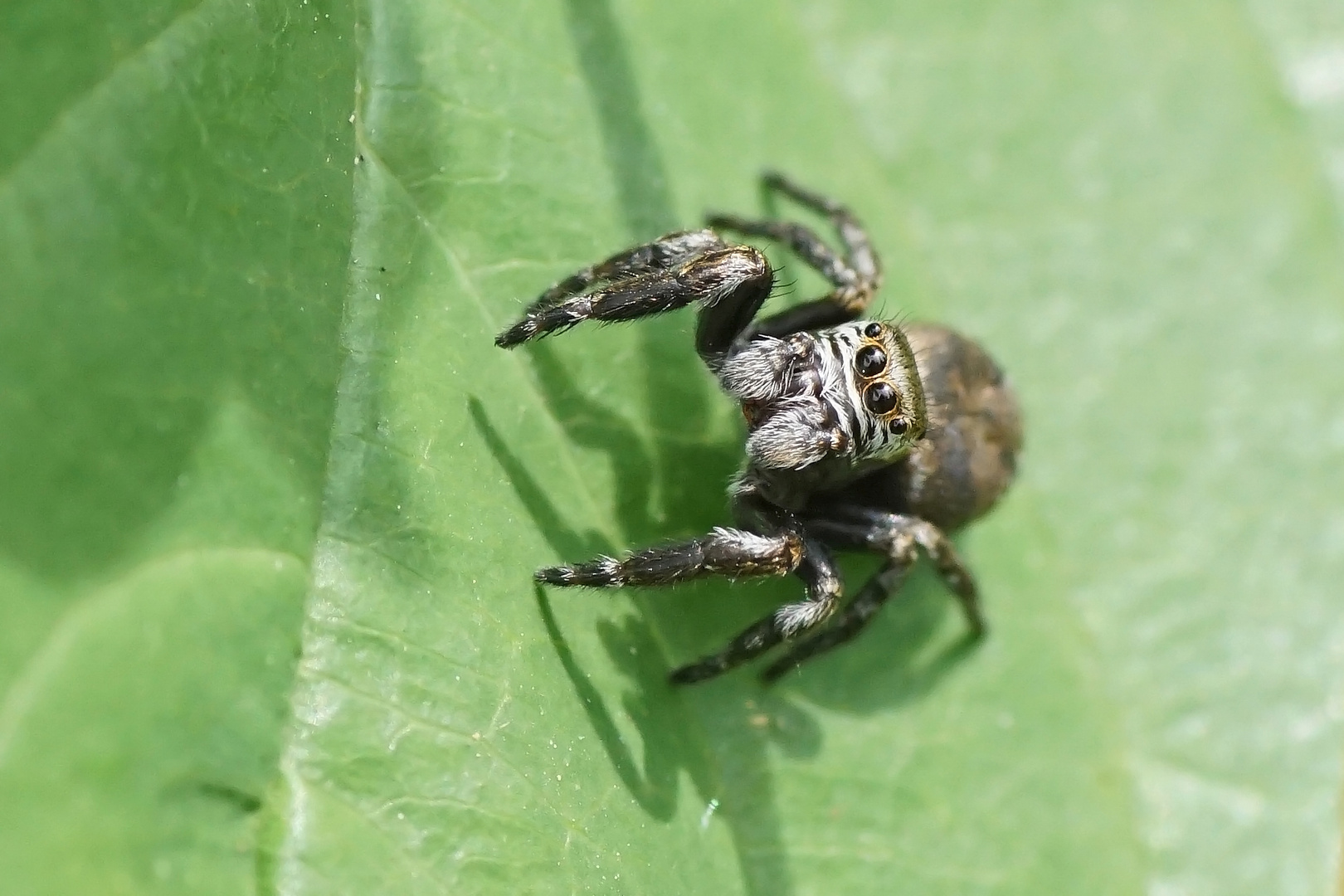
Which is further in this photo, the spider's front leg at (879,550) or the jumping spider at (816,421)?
the spider's front leg at (879,550)

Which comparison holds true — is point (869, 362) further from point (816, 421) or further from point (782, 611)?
point (782, 611)

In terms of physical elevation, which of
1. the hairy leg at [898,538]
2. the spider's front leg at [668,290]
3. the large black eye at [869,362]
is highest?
the spider's front leg at [668,290]

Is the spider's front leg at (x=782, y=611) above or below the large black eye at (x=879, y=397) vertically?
below

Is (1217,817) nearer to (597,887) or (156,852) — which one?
(597,887)

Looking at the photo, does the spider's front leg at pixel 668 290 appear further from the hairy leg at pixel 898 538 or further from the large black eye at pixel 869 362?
the hairy leg at pixel 898 538

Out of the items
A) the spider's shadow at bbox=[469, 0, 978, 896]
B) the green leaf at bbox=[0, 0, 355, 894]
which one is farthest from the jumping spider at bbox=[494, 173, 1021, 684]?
the green leaf at bbox=[0, 0, 355, 894]

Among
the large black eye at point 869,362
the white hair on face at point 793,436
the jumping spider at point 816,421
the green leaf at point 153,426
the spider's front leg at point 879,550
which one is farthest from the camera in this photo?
the spider's front leg at point 879,550

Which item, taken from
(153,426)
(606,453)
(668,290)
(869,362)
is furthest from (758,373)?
(153,426)

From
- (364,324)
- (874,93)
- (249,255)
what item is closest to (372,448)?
(364,324)

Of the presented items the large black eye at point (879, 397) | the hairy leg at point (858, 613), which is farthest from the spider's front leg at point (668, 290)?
the hairy leg at point (858, 613)
